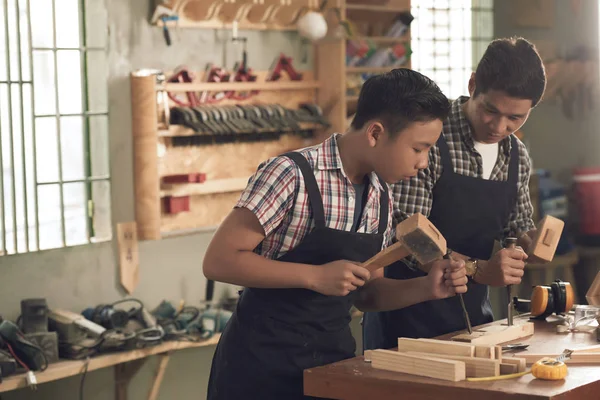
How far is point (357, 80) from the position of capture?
601 centimetres

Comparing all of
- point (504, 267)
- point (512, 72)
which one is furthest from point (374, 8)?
point (504, 267)

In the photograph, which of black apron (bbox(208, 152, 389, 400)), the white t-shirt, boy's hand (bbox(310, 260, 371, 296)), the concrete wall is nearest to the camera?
boy's hand (bbox(310, 260, 371, 296))

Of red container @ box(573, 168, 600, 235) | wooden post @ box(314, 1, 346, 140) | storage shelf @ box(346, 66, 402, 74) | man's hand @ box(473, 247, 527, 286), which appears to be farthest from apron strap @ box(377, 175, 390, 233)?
red container @ box(573, 168, 600, 235)

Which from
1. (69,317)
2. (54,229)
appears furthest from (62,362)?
(54,229)

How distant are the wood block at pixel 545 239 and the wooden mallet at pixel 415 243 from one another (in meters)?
0.55

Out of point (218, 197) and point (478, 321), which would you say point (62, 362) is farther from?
point (478, 321)

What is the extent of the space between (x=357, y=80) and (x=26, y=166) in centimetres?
220

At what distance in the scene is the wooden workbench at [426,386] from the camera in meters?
Answer: 2.15

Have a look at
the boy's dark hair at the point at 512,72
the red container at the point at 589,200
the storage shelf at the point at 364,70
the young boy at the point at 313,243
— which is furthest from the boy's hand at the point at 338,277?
the red container at the point at 589,200

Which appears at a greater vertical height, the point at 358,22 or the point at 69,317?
the point at 358,22

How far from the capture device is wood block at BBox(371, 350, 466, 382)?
2266 millimetres

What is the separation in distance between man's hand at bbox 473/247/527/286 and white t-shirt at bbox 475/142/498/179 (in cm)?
43

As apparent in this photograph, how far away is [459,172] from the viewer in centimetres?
318

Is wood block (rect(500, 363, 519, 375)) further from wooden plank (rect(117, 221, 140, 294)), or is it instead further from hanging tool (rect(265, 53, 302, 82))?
hanging tool (rect(265, 53, 302, 82))
